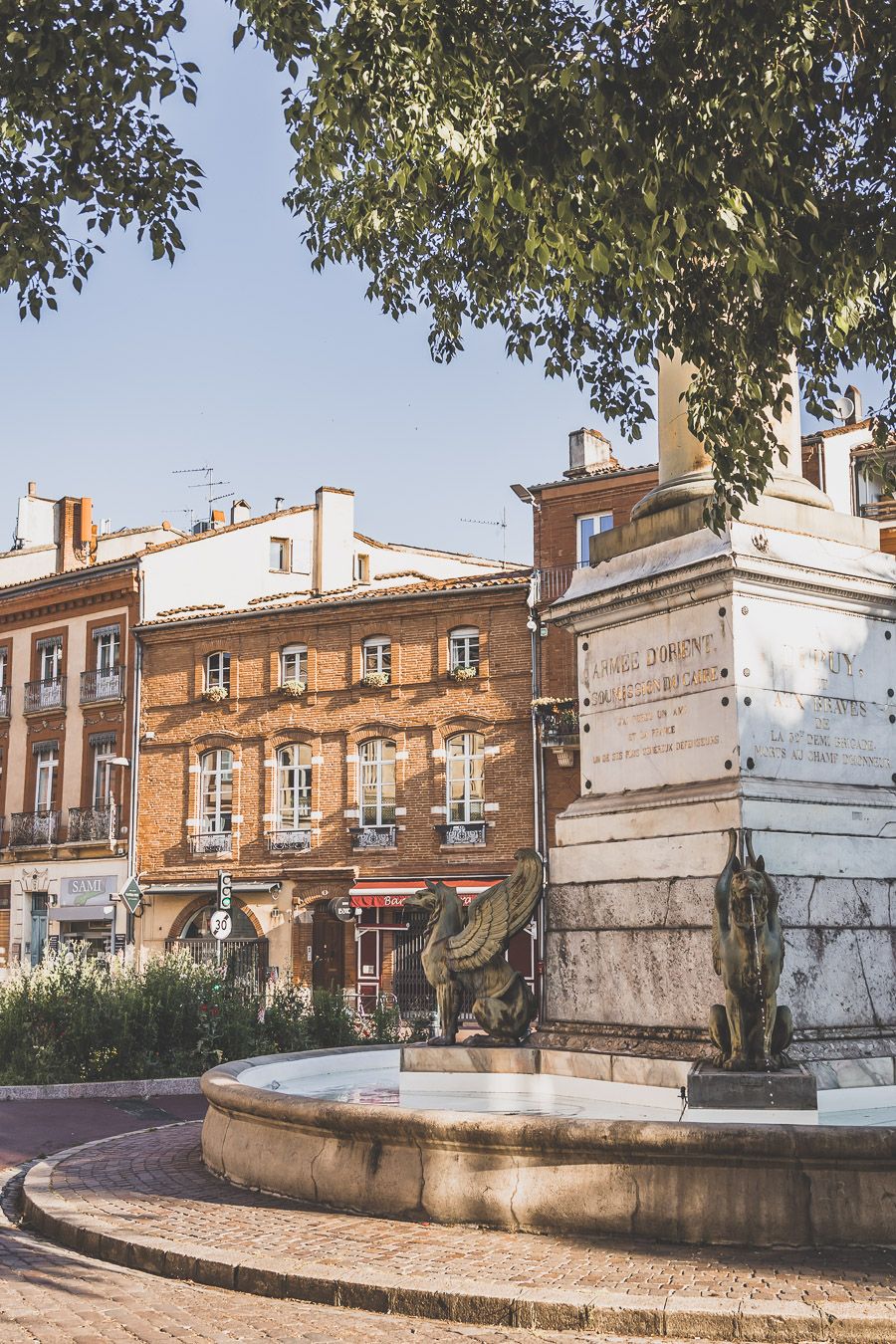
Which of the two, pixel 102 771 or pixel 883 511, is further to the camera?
pixel 102 771

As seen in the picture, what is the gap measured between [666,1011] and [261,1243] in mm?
2423

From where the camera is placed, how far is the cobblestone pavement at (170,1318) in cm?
511

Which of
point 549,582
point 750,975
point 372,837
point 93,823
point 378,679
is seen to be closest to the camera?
point 750,975

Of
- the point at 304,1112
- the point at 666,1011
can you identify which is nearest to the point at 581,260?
the point at 666,1011

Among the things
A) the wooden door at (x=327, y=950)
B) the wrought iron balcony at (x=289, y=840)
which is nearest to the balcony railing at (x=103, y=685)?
the wrought iron balcony at (x=289, y=840)

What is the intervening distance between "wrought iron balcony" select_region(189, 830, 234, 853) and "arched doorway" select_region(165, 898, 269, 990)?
1404 mm

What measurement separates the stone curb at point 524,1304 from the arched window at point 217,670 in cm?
3457

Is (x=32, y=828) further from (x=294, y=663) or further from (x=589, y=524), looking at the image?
(x=589, y=524)

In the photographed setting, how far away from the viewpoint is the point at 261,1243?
6.13 m

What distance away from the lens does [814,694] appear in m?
7.89

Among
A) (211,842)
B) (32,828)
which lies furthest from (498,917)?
(32,828)

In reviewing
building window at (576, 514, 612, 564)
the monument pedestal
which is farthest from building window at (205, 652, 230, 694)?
the monument pedestal

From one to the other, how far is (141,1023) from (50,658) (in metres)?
31.7

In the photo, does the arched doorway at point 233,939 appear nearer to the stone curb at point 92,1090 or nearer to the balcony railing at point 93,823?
the balcony railing at point 93,823
